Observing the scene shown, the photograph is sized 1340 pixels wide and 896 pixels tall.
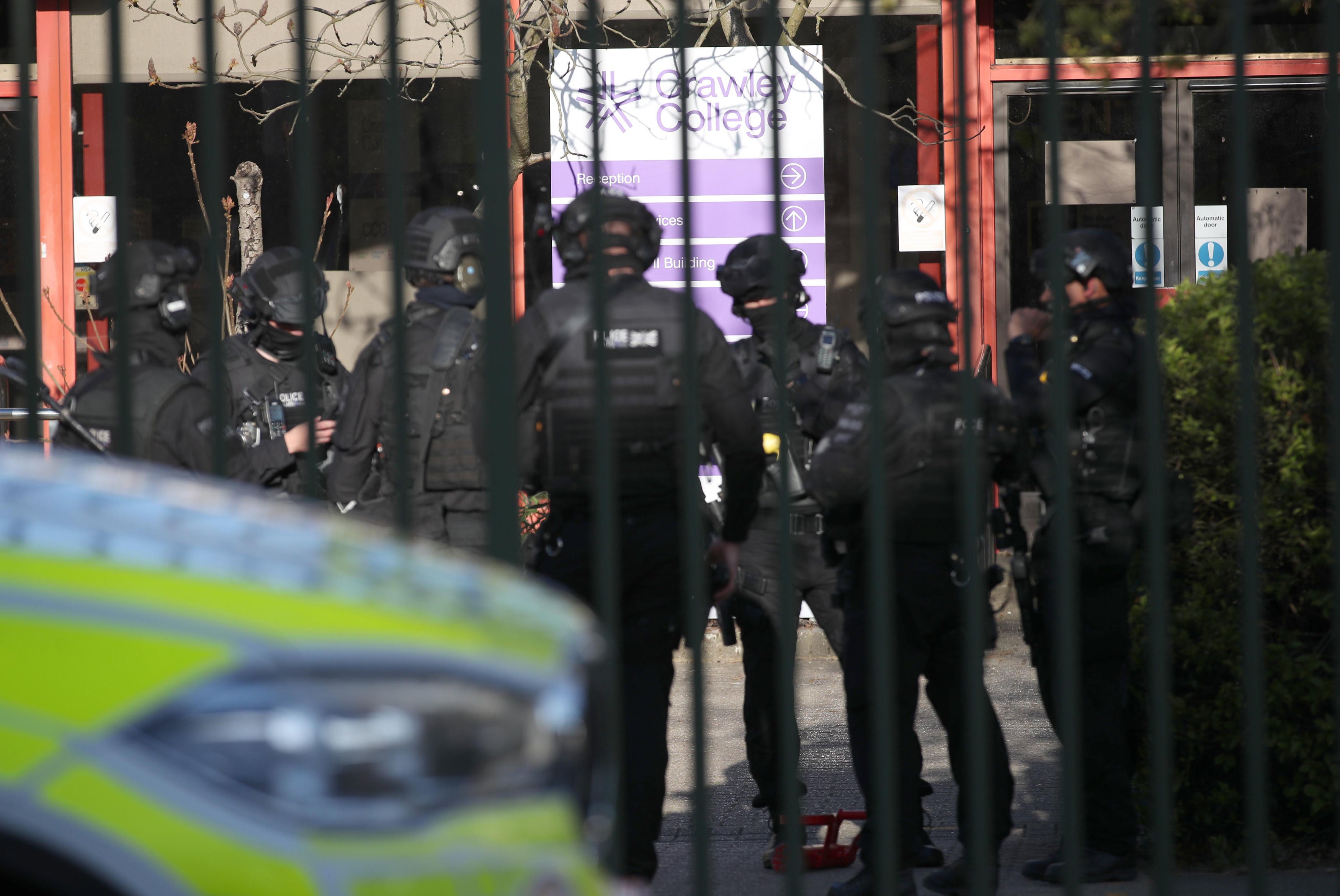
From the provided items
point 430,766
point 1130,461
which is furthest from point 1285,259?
point 430,766

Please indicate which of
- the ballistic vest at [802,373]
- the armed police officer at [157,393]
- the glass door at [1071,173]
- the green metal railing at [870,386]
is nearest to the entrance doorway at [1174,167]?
the glass door at [1071,173]

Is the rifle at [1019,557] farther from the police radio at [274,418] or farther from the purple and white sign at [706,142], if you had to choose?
the purple and white sign at [706,142]

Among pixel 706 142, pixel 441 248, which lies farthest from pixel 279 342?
pixel 706 142

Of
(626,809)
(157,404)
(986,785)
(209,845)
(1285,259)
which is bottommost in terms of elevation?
(626,809)

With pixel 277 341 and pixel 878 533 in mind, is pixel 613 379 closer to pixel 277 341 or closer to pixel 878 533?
pixel 878 533

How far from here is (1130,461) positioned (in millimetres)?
4504

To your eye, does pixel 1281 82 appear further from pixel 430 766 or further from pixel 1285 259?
pixel 430 766

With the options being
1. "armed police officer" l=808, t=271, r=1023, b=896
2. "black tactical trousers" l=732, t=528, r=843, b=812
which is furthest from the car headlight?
"black tactical trousers" l=732, t=528, r=843, b=812

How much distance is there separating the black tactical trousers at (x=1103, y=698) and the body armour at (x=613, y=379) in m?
1.33

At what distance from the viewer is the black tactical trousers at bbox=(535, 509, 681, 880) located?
4.13 meters

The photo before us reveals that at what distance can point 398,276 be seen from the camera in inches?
114

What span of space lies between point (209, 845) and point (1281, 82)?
979 centimetres

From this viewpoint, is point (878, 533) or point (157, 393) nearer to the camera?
point (878, 533)

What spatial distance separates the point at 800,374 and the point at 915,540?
115cm
